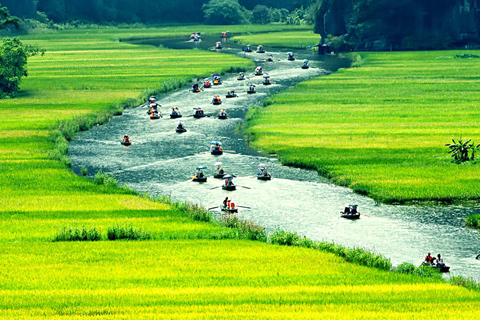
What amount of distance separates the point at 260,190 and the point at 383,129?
2851 cm

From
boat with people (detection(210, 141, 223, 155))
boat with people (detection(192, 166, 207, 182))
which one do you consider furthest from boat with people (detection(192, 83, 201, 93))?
boat with people (detection(192, 166, 207, 182))

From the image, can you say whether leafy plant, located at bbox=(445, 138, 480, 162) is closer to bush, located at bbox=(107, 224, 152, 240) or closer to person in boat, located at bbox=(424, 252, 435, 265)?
person in boat, located at bbox=(424, 252, 435, 265)

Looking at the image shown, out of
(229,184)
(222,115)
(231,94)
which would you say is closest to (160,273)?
(229,184)

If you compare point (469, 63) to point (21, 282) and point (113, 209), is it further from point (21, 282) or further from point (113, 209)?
point (21, 282)

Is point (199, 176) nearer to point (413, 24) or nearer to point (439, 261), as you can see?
point (439, 261)

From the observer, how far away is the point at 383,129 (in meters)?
87.8

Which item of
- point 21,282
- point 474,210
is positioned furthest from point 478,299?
point 21,282

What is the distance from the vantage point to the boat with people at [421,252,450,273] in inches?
1740

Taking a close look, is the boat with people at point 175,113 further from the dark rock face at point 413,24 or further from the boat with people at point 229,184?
the dark rock face at point 413,24

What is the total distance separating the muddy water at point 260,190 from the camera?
166 ft

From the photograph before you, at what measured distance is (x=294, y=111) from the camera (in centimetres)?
10250

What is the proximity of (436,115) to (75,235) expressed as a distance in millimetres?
57151

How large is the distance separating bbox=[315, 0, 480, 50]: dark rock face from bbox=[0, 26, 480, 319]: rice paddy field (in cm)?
12695

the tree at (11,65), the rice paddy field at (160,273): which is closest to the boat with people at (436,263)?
the rice paddy field at (160,273)
